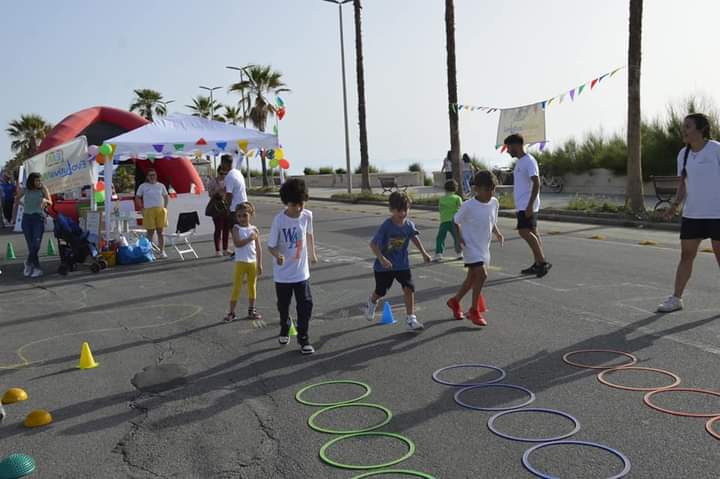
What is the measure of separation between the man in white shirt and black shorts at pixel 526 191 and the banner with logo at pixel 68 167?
956 cm

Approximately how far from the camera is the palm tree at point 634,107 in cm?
1753

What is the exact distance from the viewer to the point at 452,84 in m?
24.5

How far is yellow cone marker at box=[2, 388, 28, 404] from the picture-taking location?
5305 mm

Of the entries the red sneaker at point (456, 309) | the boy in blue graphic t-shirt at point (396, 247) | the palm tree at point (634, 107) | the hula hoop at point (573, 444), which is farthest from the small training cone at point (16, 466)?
the palm tree at point (634, 107)

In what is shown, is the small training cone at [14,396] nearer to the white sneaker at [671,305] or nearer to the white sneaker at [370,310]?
the white sneaker at [370,310]

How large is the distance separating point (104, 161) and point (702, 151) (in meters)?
10.7

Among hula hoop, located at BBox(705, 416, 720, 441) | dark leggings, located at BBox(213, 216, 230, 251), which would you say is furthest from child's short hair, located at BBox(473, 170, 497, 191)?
dark leggings, located at BBox(213, 216, 230, 251)

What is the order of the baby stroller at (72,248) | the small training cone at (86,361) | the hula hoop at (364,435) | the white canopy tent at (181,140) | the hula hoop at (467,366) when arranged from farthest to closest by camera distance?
the white canopy tent at (181,140), the baby stroller at (72,248), the small training cone at (86,361), the hula hoop at (467,366), the hula hoop at (364,435)

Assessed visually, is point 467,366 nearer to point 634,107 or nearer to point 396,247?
point 396,247

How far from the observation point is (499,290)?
29.3 ft

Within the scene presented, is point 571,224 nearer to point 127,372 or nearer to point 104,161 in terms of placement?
point 104,161

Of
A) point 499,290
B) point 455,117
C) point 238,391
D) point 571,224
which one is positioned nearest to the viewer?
point 238,391

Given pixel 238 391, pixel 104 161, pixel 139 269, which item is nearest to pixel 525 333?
pixel 238 391

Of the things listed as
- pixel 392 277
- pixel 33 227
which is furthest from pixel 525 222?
pixel 33 227
